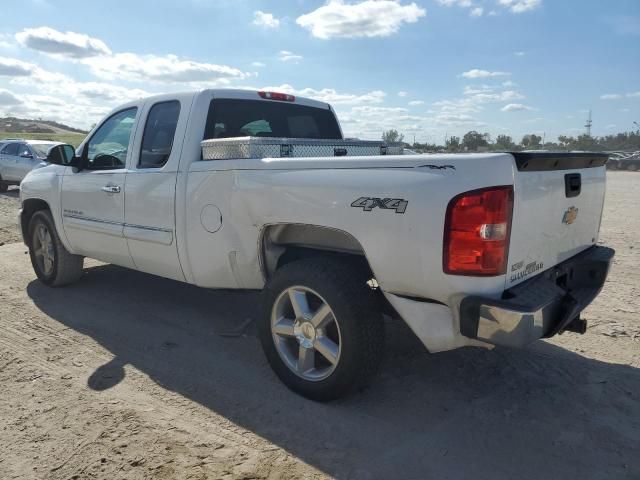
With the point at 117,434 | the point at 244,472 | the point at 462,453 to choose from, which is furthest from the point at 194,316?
the point at 462,453

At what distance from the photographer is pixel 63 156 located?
16.5 ft

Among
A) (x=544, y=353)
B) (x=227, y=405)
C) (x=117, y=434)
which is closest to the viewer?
(x=117, y=434)

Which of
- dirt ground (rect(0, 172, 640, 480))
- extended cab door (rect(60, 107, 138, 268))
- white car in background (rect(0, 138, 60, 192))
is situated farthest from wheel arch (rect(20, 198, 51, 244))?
white car in background (rect(0, 138, 60, 192))

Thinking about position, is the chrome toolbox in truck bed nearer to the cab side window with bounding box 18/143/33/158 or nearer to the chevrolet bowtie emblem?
the chevrolet bowtie emblem

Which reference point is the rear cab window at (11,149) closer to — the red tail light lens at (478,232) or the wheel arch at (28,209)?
the wheel arch at (28,209)

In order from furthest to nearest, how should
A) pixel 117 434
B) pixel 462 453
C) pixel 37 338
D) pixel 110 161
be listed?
1. pixel 110 161
2. pixel 37 338
3. pixel 117 434
4. pixel 462 453

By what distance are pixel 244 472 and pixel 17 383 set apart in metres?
1.94

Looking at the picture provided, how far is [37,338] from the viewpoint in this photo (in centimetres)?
435

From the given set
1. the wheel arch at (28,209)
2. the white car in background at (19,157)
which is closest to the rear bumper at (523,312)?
the wheel arch at (28,209)

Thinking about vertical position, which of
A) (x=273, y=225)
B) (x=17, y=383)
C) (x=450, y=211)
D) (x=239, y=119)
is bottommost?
(x=17, y=383)

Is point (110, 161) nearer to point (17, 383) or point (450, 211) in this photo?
point (17, 383)

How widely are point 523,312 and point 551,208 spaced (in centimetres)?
74

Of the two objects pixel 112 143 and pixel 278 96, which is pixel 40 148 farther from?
pixel 278 96

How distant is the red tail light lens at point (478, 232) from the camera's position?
2.55m
